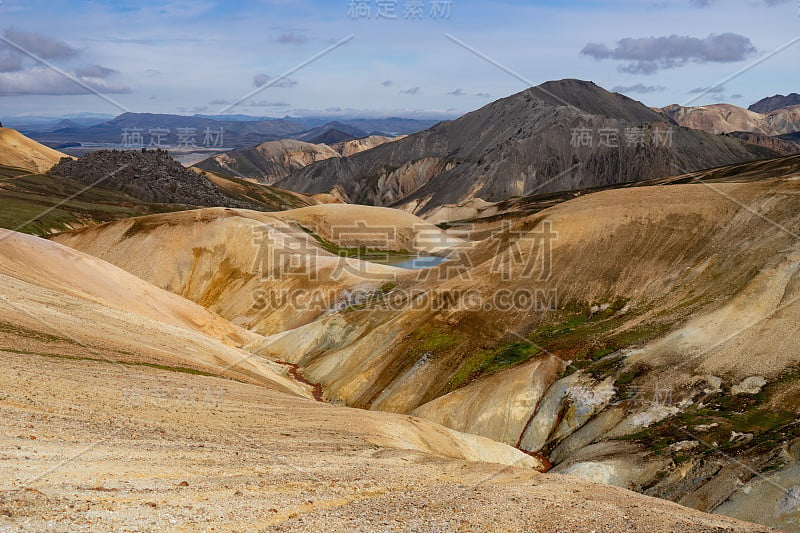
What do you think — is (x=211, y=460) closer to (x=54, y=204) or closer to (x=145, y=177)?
(x=54, y=204)

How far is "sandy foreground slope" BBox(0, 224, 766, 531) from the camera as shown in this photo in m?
13.7

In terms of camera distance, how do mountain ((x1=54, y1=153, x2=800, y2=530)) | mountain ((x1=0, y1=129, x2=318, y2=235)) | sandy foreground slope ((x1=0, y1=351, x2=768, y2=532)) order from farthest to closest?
mountain ((x1=0, y1=129, x2=318, y2=235))
mountain ((x1=54, y1=153, x2=800, y2=530))
sandy foreground slope ((x1=0, y1=351, x2=768, y2=532))

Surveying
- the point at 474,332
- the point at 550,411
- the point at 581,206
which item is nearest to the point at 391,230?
the point at 581,206

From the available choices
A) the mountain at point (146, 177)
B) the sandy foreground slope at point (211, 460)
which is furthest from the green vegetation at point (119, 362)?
the mountain at point (146, 177)

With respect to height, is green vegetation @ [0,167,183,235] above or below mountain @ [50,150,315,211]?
below

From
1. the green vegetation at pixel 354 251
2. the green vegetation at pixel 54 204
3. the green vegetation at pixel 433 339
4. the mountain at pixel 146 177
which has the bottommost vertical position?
the green vegetation at pixel 433 339

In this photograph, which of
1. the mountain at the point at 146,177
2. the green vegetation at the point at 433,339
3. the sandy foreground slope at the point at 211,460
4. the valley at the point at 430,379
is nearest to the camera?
the sandy foreground slope at the point at 211,460

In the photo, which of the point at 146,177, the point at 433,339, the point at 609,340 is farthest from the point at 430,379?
the point at 146,177

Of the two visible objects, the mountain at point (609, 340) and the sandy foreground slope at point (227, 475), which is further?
the mountain at point (609, 340)

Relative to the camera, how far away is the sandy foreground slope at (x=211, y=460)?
13.7 meters

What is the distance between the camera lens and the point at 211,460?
17766mm

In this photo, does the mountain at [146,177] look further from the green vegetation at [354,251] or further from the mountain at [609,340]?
the mountain at [609,340]

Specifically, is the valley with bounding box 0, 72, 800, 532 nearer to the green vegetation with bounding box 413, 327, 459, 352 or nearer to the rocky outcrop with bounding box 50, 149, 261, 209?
the green vegetation with bounding box 413, 327, 459, 352

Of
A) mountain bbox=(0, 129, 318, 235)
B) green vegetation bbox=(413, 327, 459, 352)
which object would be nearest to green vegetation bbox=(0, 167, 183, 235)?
mountain bbox=(0, 129, 318, 235)
